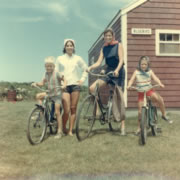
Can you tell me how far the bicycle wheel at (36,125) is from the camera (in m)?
4.37

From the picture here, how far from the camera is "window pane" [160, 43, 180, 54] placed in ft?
33.3

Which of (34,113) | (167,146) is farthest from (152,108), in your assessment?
(34,113)

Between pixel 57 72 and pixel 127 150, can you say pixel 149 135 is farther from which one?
pixel 57 72

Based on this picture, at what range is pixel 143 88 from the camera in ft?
16.6

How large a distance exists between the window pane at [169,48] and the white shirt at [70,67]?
5923mm

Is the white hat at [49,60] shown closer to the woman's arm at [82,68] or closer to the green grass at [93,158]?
the woman's arm at [82,68]

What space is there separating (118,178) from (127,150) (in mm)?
1299

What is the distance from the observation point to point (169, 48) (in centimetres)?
1016

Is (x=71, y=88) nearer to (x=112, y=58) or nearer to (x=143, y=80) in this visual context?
(x=112, y=58)

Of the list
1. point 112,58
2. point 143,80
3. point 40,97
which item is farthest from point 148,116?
point 40,97

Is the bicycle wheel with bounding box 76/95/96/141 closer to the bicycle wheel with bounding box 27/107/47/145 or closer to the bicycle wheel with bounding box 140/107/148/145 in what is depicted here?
the bicycle wheel with bounding box 27/107/47/145

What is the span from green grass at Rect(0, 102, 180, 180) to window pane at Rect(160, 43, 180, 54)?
5.55m

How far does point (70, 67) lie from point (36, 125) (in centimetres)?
127

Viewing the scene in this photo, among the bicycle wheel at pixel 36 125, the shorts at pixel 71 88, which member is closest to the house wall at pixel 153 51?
the shorts at pixel 71 88
